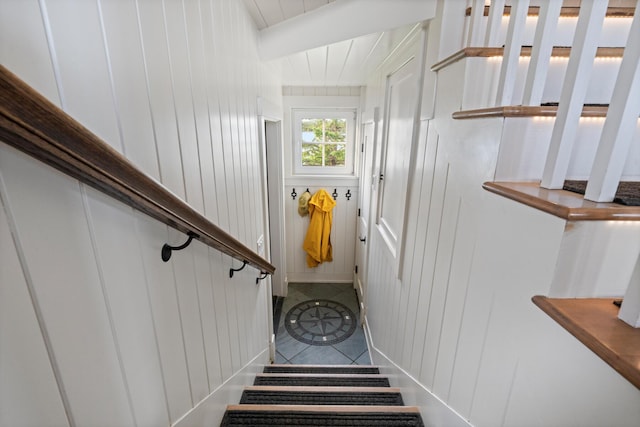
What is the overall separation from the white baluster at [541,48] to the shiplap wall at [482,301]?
0.39ft

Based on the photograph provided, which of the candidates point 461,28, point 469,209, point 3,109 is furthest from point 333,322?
point 3,109

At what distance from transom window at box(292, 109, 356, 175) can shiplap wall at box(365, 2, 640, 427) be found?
7.62ft

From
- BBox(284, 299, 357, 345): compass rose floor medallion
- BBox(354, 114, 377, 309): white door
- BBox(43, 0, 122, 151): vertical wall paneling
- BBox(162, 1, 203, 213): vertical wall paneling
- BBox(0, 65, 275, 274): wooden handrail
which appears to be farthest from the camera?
BBox(284, 299, 357, 345): compass rose floor medallion

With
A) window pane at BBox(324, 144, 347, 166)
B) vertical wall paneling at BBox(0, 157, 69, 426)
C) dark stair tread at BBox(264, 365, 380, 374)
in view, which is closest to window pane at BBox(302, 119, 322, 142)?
window pane at BBox(324, 144, 347, 166)

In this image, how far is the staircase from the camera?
4.70 ft

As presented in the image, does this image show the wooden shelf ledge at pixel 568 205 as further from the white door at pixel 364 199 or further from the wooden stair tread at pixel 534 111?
the white door at pixel 364 199

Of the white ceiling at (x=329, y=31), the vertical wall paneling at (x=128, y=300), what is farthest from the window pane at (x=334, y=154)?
the vertical wall paneling at (x=128, y=300)

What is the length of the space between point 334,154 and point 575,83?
10.5 ft

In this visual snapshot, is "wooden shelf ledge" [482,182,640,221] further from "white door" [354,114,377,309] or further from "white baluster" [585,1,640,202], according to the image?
"white door" [354,114,377,309]

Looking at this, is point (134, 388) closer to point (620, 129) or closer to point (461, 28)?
point (620, 129)

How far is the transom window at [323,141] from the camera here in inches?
144

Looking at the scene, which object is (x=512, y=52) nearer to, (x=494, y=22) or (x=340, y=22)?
(x=494, y=22)

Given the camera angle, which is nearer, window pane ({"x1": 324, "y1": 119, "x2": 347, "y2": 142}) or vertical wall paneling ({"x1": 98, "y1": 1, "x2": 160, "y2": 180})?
vertical wall paneling ({"x1": 98, "y1": 1, "x2": 160, "y2": 180})

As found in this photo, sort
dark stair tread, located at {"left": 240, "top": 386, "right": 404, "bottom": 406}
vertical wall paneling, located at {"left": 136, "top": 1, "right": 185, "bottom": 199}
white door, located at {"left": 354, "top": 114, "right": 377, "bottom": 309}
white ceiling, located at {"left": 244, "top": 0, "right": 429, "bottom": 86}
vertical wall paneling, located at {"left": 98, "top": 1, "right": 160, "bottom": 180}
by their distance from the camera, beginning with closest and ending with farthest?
1. vertical wall paneling, located at {"left": 98, "top": 1, "right": 160, "bottom": 180}
2. vertical wall paneling, located at {"left": 136, "top": 1, "right": 185, "bottom": 199}
3. white ceiling, located at {"left": 244, "top": 0, "right": 429, "bottom": 86}
4. dark stair tread, located at {"left": 240, "top": 386, "right": 404, "bottom": 406}
5. white door, located at {"left": 354, "top": 114, "right": 377, "bottom": 309}
